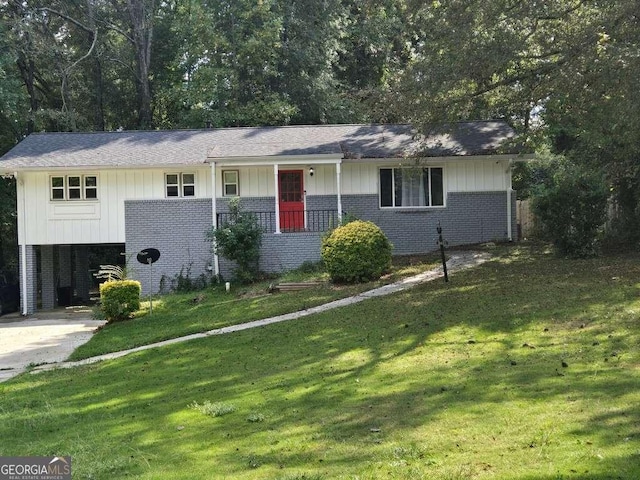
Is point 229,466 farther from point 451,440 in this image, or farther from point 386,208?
point 386,208

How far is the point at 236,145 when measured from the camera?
69.0 feet

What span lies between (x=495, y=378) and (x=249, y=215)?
1265 centimetres

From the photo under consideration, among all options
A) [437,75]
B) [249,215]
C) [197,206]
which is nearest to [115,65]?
[197,206]

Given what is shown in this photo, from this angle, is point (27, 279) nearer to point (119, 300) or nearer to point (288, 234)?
point (119, 300)

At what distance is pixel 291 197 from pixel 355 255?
18.1 feet

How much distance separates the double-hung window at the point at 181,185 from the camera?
20.6m

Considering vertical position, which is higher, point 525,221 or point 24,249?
point 525,221

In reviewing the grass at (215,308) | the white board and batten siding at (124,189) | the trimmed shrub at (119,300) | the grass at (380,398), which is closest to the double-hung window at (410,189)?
the white board and batten siding at (124,189)

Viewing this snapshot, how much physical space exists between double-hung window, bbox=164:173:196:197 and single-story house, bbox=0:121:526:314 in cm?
3

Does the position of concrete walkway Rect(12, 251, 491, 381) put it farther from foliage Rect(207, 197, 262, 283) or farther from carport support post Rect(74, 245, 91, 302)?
carport support post Rect(74, 245, 91, 302)

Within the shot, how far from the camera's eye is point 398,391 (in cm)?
711

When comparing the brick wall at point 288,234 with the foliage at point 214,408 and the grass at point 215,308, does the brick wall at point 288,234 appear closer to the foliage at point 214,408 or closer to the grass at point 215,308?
the grass at point 215,308

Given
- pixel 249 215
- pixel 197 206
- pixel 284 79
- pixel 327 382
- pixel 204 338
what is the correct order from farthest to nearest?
pixel 284 79, pixel 197 206, pixel 249 215, pixel 204 338, pixel 327 382

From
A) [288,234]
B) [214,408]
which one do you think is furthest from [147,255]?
[214,408]
